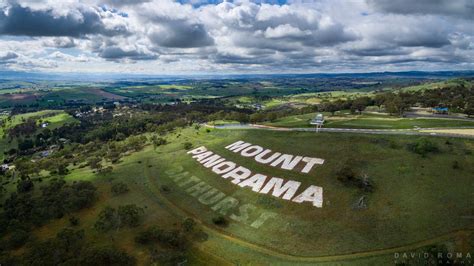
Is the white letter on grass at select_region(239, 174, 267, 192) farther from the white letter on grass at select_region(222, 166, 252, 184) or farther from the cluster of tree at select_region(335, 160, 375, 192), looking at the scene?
the cluster of tree at select_region(335, 160, 375, 192)

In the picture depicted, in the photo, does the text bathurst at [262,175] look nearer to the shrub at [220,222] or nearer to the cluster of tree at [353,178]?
the cluster of tree at [353,178]

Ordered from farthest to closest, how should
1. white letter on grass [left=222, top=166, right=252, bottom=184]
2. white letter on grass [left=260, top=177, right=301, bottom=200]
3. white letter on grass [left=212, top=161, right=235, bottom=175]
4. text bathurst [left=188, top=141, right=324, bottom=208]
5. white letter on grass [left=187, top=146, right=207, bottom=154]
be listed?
white letter on grass [left=187, top=146, right=207, bottom=154] < white letter on grass [left=212, top=161, right=235, bottom=175] < white letter on grass [left=222, top=166, right=252, bottom=184] < white letter on grass [left=260, top=177, right=301, bottom=200] < text bathurst [left=188, top=141, right=324, bottom=208]

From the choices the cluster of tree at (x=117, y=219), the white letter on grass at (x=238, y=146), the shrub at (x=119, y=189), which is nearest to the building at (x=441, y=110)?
the white letter on grass at (x=238, y=146)

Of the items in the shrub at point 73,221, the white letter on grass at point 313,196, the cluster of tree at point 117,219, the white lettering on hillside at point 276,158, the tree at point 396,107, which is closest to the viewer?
the cluster of tree at point 117,219

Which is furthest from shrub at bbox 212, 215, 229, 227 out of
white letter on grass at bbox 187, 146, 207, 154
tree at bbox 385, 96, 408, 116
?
tree at bbox 385, 96, 408, 116

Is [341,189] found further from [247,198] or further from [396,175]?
[247,198]

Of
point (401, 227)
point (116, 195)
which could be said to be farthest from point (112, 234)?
point (401, 227)

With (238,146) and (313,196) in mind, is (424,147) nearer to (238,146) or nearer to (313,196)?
(313,196)

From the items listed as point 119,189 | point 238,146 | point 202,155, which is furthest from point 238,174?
point 119,189
